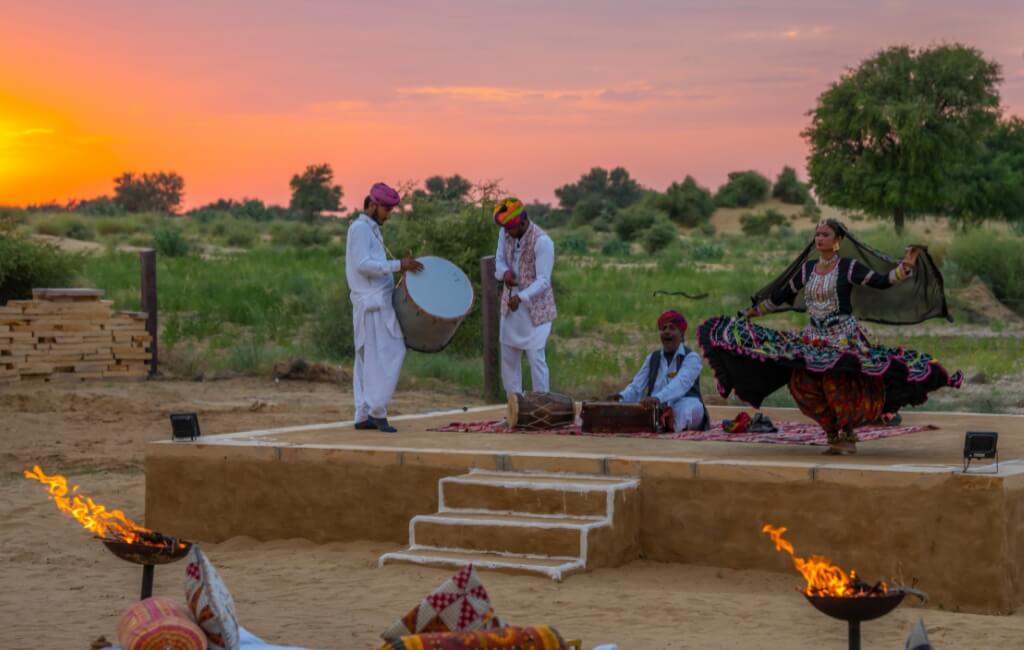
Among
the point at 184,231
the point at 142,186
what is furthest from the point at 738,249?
the point at 142,186

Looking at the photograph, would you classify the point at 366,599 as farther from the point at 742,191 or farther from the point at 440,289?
the point at 742,191

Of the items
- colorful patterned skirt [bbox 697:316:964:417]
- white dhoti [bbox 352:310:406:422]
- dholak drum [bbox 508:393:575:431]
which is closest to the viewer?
colorful patterned skirt [bbox 697:316:964:417]

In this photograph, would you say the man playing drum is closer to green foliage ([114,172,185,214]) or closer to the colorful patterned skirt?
the colorful patterned skirt

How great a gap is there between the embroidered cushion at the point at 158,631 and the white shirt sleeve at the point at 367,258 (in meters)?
4.64

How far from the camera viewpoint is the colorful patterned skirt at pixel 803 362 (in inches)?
316

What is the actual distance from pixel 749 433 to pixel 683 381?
0.54m

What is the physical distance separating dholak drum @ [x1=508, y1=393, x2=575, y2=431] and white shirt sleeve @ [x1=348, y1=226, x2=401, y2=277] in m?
1.26

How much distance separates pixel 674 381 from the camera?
1004cm

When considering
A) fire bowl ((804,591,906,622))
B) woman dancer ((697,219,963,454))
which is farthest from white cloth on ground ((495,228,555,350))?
fire bowl ((804,591,906,622))

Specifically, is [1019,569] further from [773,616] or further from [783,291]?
[783,291]

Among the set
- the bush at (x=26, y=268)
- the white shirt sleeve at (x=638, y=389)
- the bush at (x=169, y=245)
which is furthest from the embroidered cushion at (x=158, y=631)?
the bush at (x=169, y=245)

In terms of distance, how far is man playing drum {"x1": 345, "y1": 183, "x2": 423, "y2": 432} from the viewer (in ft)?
33.4

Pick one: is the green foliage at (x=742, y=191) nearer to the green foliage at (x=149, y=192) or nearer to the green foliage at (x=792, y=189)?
the green foliage at (x=792, y=189)

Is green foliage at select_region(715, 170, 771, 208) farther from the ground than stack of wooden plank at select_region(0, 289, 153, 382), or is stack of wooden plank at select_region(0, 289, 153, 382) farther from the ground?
green foliage at select_region(715, 170, 771, 208)
